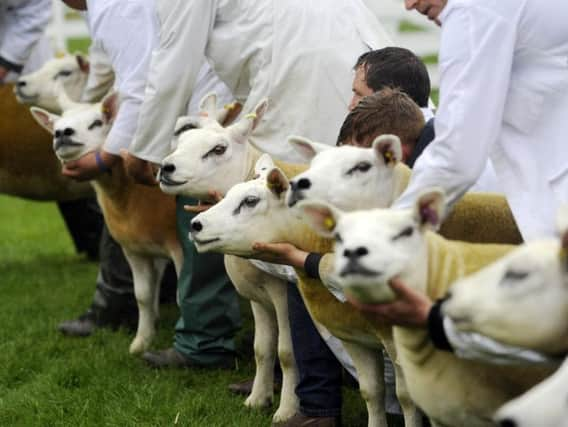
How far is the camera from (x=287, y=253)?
4387mm

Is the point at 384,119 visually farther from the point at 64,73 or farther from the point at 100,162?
the point at 64,73

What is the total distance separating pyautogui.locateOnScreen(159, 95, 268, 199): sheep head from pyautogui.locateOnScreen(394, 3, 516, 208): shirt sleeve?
1.71 metres

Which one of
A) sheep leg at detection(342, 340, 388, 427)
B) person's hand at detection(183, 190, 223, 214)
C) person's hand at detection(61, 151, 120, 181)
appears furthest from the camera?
person's hand at detection(61, 151, 120, 181)

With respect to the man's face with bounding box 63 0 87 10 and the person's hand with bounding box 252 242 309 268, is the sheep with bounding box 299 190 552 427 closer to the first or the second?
the person's hand with bounding box 252 242 309 268

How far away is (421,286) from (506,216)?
2.67 feet

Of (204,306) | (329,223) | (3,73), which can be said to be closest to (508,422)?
(329,223)

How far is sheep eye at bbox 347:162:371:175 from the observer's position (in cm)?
420

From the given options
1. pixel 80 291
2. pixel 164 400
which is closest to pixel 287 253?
pixel 164 400

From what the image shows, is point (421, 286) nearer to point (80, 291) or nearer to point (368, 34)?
point (368, 34)

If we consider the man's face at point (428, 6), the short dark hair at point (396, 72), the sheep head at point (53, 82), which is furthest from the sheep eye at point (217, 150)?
the sheep head at point (53, 82)

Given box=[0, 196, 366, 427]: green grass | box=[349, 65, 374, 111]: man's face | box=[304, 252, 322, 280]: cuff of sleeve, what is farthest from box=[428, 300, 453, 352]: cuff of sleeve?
box=[0, 196, 366, 427]: green grass

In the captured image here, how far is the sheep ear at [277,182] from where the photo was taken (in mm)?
4516

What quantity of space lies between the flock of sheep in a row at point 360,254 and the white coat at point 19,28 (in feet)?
6.57

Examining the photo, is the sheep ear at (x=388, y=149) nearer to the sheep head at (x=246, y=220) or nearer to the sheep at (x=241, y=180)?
the sheep head at (x=246, y=220)
